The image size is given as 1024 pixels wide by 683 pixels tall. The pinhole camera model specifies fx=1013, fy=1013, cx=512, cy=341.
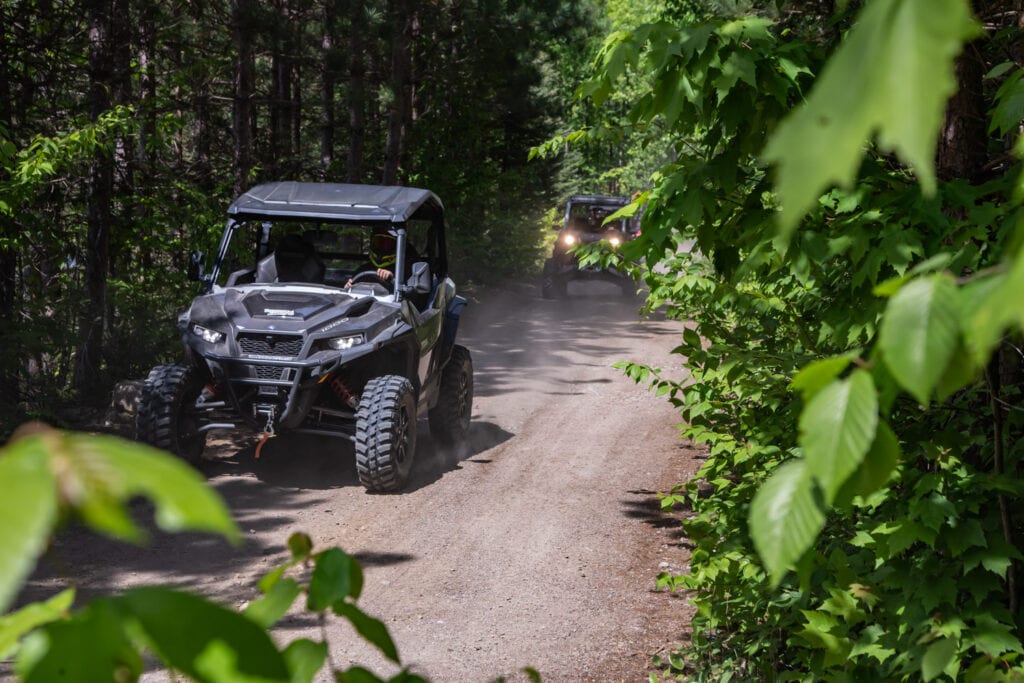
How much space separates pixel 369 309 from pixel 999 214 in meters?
6.18

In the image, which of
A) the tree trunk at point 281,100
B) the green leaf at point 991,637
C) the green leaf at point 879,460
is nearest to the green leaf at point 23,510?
the green leaf at point 879,460

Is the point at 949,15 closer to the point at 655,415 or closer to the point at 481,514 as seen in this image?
the point at 481,514

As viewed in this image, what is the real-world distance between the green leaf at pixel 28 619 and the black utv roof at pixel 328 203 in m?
7.76

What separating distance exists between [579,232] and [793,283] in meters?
17.8

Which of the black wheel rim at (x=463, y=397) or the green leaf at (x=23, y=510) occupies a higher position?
the green leaf at (x=23, y=510)

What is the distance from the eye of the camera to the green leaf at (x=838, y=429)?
0.83 meters

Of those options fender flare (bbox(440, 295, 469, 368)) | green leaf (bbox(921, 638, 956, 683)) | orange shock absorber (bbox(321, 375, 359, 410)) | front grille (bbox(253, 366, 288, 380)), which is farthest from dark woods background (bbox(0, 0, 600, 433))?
green leaf (bbox(921, 638, 956, 683))

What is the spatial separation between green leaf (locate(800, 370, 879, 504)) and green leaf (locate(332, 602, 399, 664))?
526 mm

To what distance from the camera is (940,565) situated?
2.96 meters

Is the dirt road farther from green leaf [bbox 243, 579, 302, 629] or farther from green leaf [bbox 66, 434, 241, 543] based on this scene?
green leaf [bbox 66, 434, 241, 543]

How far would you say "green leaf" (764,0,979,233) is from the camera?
547mm

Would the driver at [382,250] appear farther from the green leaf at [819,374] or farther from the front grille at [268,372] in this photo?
the green leaf at [819,374]

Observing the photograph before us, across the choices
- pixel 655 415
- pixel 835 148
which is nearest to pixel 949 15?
pixel 835 148

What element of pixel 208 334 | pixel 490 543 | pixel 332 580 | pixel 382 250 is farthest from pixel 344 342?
pixel 332 580
